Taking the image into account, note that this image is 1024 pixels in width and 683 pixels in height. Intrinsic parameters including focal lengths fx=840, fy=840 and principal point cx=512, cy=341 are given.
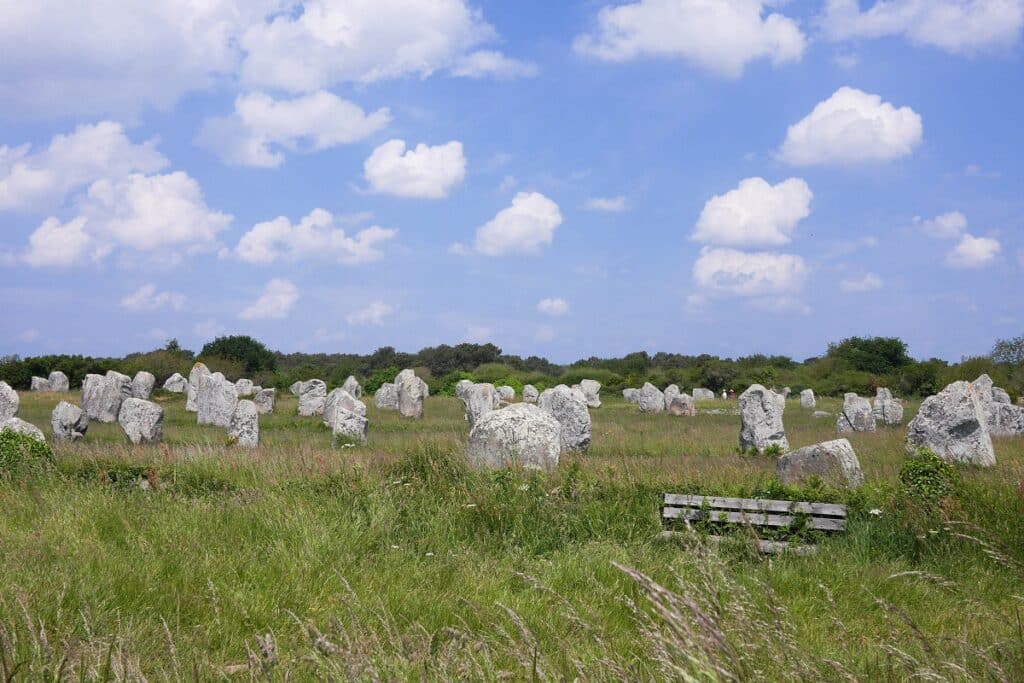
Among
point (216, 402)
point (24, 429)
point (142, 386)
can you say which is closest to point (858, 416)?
point (216, 402)

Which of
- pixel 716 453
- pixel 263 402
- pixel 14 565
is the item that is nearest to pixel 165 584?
pixel 14 565

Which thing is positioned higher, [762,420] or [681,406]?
[762,420]

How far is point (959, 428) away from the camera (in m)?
18.0

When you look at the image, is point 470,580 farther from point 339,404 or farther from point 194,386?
point 194,386

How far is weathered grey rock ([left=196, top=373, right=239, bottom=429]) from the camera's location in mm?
31703

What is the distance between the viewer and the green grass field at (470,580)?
126 inches

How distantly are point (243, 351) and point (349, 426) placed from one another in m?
55.1

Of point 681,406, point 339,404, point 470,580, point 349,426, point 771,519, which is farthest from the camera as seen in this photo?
point 681,406

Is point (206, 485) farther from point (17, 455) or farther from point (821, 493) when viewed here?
point (821, 493)

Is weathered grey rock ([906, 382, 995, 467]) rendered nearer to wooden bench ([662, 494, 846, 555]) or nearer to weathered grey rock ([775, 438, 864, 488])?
weathered grey rock ([775, 438, 864, 488])

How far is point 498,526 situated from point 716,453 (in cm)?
1413

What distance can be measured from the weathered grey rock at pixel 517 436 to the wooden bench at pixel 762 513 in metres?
3.78

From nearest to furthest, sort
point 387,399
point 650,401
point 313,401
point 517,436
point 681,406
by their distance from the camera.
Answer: point 517,436 < point 313,401 < point 681,406 < point 387,399 < point 650,401

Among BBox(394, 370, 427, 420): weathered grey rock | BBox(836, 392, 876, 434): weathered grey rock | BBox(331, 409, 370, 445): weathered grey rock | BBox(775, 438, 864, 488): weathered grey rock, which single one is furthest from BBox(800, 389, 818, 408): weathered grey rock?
BBox(775, 438, 864, 488): weathered grey rock
